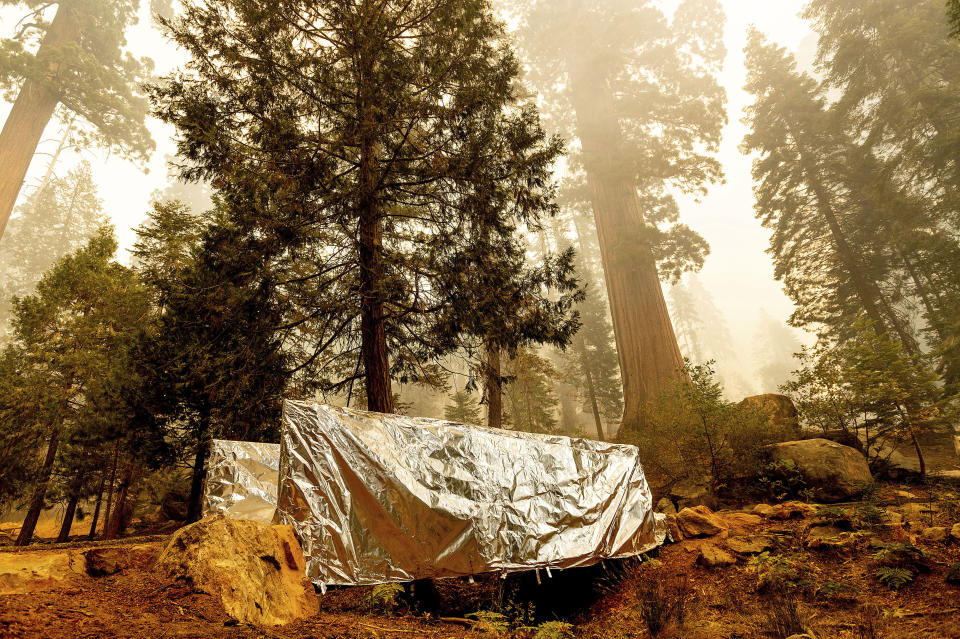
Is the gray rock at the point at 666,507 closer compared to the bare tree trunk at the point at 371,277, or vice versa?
the bare tree trunk at the point at 371,277

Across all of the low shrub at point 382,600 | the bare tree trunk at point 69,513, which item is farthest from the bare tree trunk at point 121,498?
the low shrub at point 382,600

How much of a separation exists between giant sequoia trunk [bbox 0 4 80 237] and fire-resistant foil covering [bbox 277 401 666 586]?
24.5m

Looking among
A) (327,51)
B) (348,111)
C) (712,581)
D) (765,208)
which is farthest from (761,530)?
(765,208)

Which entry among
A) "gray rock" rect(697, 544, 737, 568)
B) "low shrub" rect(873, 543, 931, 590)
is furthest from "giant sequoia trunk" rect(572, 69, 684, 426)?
"low shrub" rect(873, 543, 931, 590)

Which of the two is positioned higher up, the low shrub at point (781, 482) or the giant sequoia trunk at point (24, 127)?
the giant sequoia trunk at point (24, 127)

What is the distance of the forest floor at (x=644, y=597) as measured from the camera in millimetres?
2426

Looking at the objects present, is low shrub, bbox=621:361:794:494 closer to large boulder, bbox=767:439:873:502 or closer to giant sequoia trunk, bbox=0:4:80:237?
large boulder, bbox=767:439:873:502

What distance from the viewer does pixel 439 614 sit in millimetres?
4020

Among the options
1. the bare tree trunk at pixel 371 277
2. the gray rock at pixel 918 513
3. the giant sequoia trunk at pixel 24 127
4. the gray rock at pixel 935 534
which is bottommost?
the gray rock at pixel 935 534

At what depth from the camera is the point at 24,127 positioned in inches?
752

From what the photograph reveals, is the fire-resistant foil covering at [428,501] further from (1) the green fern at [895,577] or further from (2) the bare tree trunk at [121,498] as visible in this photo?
(2) the bare tree trunk at [121,498]

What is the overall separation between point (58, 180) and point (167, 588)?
40285 mm

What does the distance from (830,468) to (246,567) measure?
8.08m

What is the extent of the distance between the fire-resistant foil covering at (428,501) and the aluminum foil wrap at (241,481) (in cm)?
257
